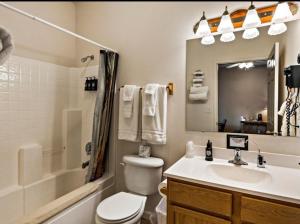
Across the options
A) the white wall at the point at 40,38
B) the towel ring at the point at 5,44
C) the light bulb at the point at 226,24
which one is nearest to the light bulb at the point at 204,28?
the light bulb at the point at 226,24

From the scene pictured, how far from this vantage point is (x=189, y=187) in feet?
3.78

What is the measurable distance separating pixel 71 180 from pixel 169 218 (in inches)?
57.3

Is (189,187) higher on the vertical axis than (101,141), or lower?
lower

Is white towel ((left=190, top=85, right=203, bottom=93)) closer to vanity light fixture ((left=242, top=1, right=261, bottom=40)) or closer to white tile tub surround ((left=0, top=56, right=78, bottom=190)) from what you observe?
vanity light fixture ((left=242, top=1, right=261, bottom=40))

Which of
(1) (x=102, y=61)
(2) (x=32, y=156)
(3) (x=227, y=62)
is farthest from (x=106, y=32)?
(2) (x=32, y=156)

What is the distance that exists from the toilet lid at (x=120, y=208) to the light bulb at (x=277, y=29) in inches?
64.2

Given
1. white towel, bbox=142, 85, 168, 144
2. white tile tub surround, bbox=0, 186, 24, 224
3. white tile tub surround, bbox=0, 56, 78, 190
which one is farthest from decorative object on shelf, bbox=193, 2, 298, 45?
white tile tub surround, bbox=0, 186, 24, 224

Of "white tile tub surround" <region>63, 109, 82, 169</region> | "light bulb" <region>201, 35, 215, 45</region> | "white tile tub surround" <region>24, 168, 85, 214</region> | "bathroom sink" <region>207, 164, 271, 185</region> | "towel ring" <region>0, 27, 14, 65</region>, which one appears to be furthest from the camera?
"white tile tub surround" <region>63, 109, 82, 169</region>

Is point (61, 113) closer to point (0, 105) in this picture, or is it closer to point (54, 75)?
point (54, 75)

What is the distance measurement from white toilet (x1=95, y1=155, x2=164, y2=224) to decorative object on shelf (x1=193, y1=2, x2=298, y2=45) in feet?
3.85

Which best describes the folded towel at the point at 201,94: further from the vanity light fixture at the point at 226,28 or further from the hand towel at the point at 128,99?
the hand towel at the point at 128,99

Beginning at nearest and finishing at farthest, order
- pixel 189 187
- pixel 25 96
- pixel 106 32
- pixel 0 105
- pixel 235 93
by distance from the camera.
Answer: pixel 189 187 → pixel 235 93 → pixel 0 105 → pixel 25 96 → pixel 106 32

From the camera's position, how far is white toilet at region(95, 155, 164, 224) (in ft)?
4.59

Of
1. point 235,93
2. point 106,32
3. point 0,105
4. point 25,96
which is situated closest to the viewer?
point 235,93
